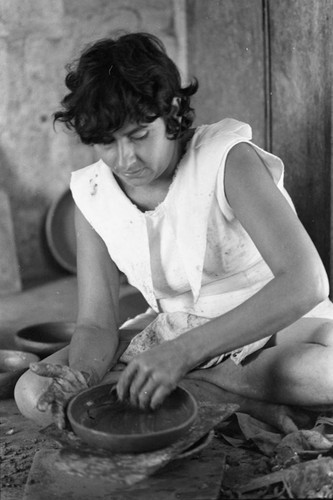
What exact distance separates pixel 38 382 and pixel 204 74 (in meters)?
3.19

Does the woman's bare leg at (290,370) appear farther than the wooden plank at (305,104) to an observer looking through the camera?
No

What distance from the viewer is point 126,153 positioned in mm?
2602

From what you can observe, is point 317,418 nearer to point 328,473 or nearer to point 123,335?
point 328,473

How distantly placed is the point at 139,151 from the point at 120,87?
0.72 feet

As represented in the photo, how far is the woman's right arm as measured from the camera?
120 inches

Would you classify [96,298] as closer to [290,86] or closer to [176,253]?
[176,253]

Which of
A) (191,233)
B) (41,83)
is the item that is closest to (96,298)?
(191,233)

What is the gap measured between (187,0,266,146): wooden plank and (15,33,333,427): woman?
5.34 ft

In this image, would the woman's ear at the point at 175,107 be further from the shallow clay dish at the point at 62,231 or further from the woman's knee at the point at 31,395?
the shallow clay dish at the point at 62,231

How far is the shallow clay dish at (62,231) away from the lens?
244 inches

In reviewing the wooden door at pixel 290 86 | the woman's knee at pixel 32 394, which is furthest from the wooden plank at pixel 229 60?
the woman's knee at pixel 32 394

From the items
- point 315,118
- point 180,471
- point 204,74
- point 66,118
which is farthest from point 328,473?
point 204,74

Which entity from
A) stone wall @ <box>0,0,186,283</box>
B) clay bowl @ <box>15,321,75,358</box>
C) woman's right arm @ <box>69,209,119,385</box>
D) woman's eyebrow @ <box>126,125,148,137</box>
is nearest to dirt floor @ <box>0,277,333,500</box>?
woman's right arm @ <box>69,209,119,385</box>

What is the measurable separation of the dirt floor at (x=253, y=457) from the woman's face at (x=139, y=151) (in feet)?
3.22
